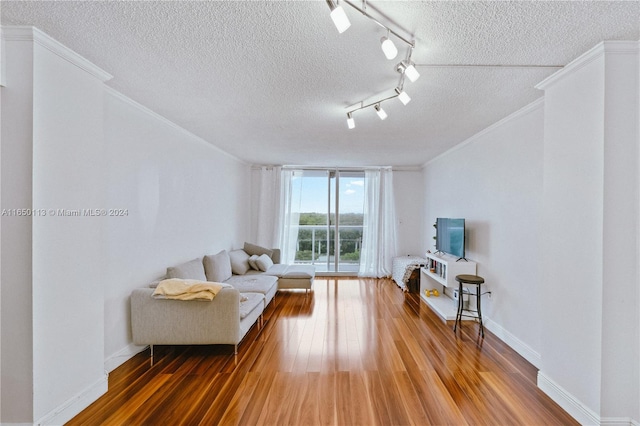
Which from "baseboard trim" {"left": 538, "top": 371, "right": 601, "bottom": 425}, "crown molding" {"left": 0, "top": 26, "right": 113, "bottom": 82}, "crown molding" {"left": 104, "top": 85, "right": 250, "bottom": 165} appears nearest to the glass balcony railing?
"crown molding" {"left": 104, "top": 85, "right": 250, "bottom": 165}

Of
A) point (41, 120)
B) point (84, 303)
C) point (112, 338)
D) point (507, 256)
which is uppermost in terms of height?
point (41, 120)

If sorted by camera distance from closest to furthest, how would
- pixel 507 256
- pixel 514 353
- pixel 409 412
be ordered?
pixel 409 412 < pixel 514 353 < pixel 507 256

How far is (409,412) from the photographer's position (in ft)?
6.12

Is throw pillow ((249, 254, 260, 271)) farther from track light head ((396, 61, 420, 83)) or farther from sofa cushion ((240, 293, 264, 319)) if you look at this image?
track light head ((396, 61, 420, 83))

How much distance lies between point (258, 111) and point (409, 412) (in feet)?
9.63

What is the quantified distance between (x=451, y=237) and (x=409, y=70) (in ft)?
9.87

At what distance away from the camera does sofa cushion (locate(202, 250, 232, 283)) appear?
366 cm

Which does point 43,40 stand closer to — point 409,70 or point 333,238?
point 409,70

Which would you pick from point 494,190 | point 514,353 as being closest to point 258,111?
point 494,190

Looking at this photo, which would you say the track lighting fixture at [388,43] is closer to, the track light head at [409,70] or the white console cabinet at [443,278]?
the track light head at [409,70]

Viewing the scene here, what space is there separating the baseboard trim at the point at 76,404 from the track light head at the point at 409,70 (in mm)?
3162

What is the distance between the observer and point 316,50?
1731mm

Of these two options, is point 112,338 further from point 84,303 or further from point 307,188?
point 307,188

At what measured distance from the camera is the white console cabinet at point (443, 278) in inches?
142
